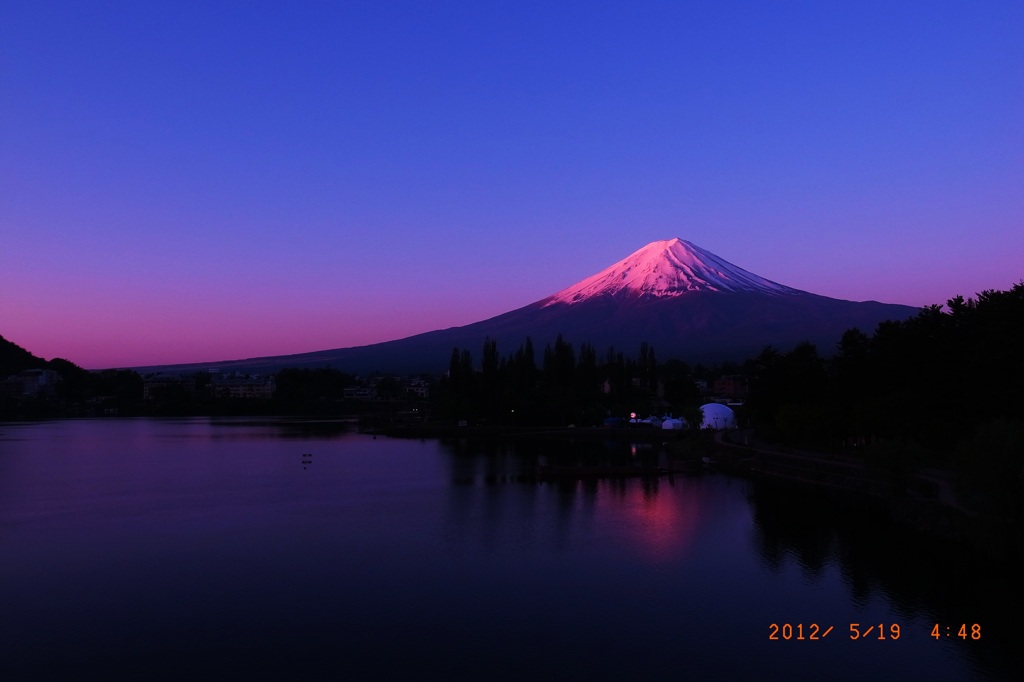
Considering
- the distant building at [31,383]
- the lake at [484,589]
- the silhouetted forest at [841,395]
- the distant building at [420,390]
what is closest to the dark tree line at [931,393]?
the silhouetted forest at [841,395]

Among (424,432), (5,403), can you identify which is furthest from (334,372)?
(424,432)

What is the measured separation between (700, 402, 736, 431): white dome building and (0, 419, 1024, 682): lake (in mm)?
30439

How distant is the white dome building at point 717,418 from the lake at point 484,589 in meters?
30.4

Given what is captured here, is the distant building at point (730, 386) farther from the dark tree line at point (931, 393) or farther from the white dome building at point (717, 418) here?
the dark tree line at point (931, 393)

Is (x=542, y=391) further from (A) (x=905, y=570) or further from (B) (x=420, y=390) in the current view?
(B) (x=420, y=390)

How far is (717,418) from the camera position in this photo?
6259 centimetres

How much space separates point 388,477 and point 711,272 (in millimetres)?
122395

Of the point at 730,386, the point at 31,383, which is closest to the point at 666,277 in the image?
the point at 730,386

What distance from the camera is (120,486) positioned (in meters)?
34.7

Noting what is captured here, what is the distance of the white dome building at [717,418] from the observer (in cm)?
6199

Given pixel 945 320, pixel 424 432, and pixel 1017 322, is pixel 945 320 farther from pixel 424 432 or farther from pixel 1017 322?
pixel 424 432

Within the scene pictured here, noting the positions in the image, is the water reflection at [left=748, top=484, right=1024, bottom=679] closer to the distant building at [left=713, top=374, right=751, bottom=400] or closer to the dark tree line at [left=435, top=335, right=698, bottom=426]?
the dark tree line at [left=435, top=335, right=698, bottom=426]

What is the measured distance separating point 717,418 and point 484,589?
48.4 m

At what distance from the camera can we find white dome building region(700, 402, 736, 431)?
6199 cm
